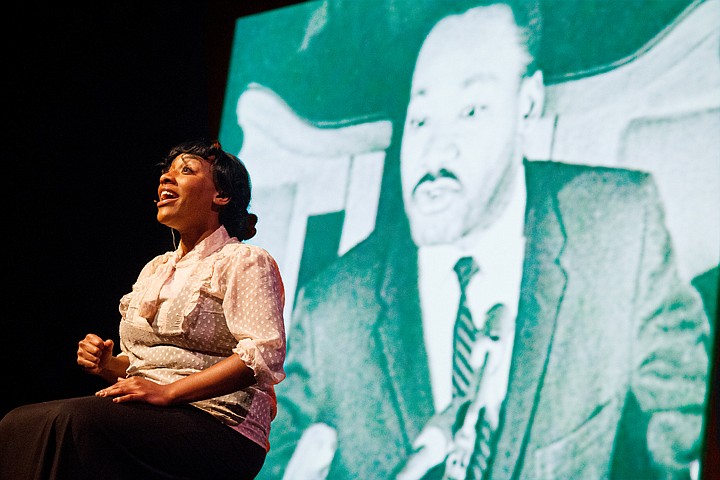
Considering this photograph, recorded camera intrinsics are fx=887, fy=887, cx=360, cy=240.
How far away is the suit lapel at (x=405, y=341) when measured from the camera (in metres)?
2.81

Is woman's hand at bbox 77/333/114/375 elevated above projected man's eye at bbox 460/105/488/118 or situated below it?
below

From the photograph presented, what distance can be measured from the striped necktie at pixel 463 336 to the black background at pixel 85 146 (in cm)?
143

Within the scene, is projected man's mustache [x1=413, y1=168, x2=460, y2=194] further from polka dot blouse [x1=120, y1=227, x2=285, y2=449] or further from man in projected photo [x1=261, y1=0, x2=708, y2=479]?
polka dot blouse [x1=120, y1=227, x2=285, y2=449]

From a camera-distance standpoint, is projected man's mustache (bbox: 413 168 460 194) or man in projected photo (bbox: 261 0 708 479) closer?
man in projected photo (bbox: 261 0 708 479)

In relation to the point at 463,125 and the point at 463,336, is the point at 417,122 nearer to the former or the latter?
the point at 463,125

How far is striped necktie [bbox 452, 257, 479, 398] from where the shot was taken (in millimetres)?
2740

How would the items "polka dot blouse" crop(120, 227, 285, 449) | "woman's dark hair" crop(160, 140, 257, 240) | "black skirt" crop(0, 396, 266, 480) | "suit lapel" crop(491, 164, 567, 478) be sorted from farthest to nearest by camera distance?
"suit lapel" crop(491, 164, 567, 478), "woman's dark hair" crop(160, 140, 257, 240), "polka dot blouse" crop(120, 227, 285, 449), "black skirt" crop(0, 396, 266, 480)

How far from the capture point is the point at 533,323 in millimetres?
2658

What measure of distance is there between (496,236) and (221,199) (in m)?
1.18

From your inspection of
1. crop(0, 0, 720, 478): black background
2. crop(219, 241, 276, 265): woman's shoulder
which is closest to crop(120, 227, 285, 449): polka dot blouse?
crop(219, 241, 276, 265): woman's shoulder

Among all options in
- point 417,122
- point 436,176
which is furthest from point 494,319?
point 417,122

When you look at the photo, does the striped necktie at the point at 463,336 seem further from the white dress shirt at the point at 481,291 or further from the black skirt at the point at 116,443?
the black skirt at the point at 116,443

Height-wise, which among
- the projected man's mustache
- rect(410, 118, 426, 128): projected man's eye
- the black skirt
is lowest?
the black skirt

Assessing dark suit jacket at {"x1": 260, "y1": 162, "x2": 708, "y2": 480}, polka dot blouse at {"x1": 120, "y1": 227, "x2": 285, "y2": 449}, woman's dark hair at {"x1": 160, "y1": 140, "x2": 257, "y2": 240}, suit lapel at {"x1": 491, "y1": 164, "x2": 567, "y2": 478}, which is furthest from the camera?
suit lapel at {"x1": 491, "y1": 164, "x2": 567, "y2": 478}
